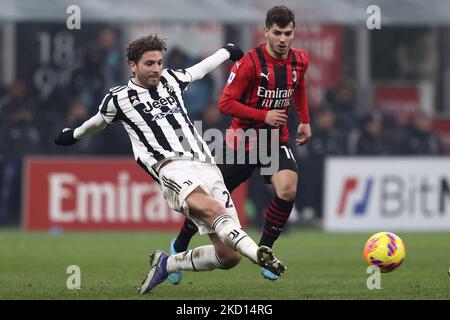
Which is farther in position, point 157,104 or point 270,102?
point 270,102

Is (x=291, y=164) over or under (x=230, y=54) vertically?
under

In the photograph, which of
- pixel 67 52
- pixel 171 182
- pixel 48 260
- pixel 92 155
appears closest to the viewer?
pixel 171 182

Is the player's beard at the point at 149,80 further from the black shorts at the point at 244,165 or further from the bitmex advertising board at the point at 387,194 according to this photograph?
the bitmex advertising board at the point at 387,194

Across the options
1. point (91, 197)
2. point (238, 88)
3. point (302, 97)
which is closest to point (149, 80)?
point (238, 88)

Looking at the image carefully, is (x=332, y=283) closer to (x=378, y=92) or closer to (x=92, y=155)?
(x=92, y=155)

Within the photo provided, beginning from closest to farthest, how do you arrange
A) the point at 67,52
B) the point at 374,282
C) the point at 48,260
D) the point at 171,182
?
the point at 171,182 < the point at 374,282 < the point at 48,260 < the point at 67,52

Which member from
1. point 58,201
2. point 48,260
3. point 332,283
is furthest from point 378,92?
point 332,283

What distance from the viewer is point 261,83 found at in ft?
33.7

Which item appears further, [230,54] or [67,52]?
[67,52]

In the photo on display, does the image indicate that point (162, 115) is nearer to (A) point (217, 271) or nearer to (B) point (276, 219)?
(B) point (276, 219)

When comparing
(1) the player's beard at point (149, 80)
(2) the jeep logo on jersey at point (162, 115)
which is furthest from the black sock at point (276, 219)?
(1) the player's beard at point (149, 80)

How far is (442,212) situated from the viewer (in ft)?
58.3

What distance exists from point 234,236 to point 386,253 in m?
1.82

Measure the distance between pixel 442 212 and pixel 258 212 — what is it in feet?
9.03
